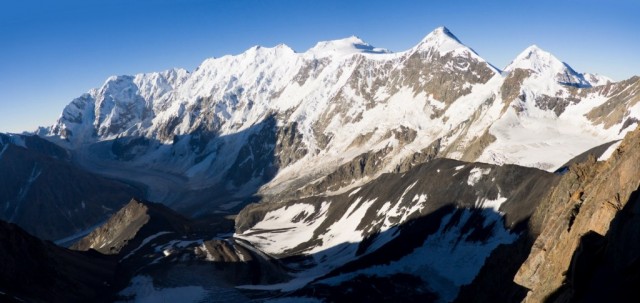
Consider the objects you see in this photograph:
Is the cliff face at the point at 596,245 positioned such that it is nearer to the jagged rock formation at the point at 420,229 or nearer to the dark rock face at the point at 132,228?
the jagged rock formation at the point at 420,229

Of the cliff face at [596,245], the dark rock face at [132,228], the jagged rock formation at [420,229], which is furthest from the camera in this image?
the dark rock face at [132,228]

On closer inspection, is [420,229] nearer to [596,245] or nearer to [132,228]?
[596,245]

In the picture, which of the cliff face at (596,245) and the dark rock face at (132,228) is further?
the dark rock face at (132,228)

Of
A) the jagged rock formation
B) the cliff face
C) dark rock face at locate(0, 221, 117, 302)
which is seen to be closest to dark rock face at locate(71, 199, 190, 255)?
dark rock face at locate(0, 221, 117, 302)

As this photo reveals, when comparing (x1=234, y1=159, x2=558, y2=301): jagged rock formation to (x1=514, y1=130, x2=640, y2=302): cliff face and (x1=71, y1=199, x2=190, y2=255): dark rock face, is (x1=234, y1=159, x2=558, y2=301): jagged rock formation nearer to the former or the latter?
(x1=71, y1=199, x2=190, y2=255): dark rock face

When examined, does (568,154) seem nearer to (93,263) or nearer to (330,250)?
(330,250)

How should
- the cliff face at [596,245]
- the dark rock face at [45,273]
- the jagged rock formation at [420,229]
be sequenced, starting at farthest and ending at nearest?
the jagged rock formation at [420,229]
the dark rock face at [45,273]
the cliff face at [596,245]

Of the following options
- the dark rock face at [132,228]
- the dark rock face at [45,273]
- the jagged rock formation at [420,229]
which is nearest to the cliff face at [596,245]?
the jagged rock formation at [420,229]
